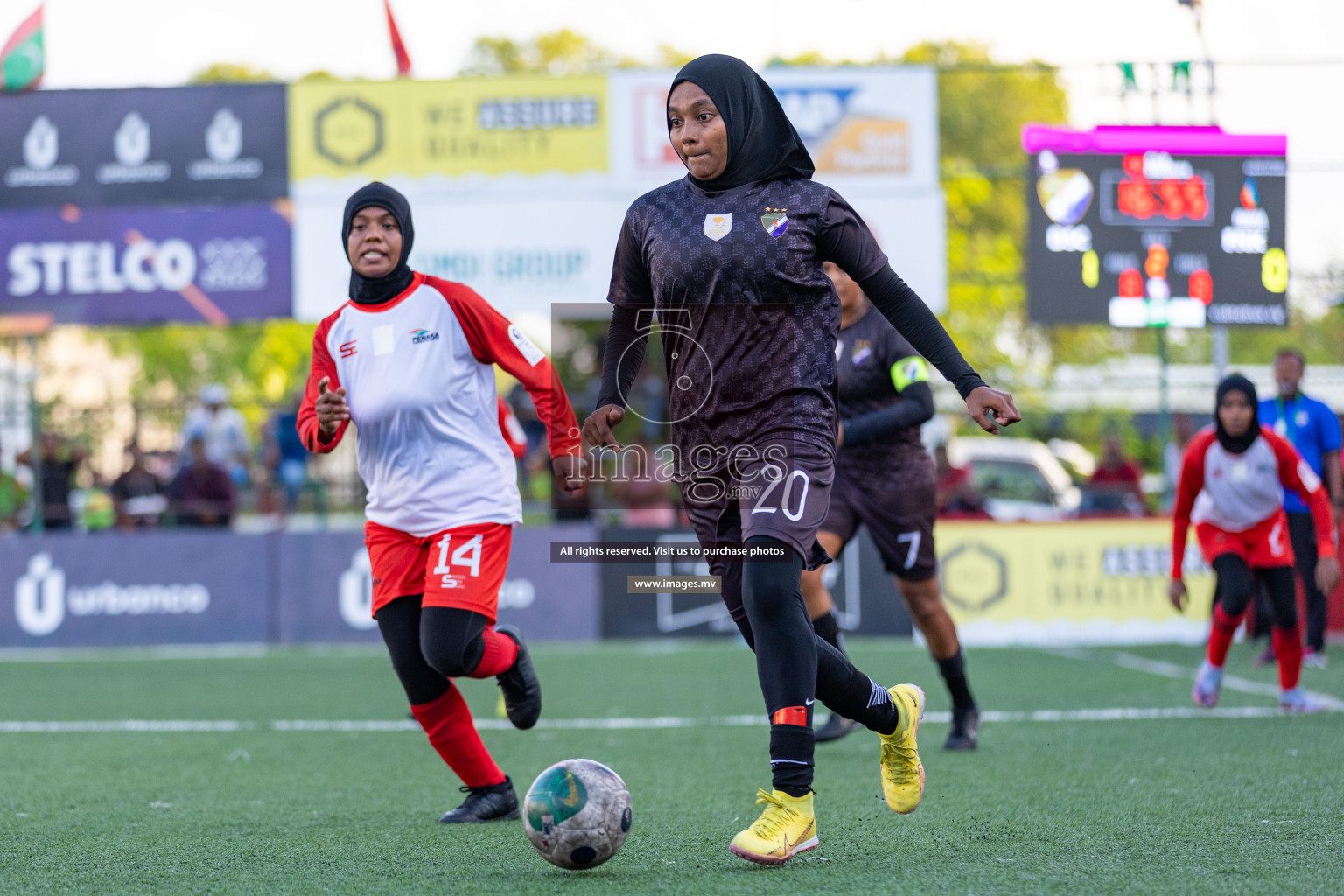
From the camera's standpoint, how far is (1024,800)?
4934 mm

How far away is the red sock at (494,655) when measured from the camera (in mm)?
4816

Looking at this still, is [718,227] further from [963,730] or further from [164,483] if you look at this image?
[164,483]

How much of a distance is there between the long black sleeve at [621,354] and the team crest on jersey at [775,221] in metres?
0.58

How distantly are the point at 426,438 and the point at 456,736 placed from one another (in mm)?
998

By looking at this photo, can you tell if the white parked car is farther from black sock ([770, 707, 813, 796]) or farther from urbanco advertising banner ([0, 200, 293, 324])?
black sock ([770, 707, 813, 796])

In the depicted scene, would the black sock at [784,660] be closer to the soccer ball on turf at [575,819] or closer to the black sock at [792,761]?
the black sock at [792,761]

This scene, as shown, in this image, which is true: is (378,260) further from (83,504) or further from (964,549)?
(83,504)

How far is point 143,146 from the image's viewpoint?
1339 centimetres

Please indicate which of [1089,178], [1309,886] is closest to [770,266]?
[1309,886]

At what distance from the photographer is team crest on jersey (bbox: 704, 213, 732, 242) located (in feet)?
13.1

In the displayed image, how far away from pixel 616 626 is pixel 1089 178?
5.60 meters

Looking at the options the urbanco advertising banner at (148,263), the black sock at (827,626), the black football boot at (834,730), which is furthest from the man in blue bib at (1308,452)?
the urbanco advertising banner at (148,263)

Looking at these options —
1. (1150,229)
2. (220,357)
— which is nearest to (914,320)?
(1150,229)

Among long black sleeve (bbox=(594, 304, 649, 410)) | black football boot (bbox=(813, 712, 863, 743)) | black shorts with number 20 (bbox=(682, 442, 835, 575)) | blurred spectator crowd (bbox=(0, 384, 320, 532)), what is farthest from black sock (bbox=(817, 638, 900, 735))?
blurred spectator crowd (bbox=(0, 384, 320, 532))
